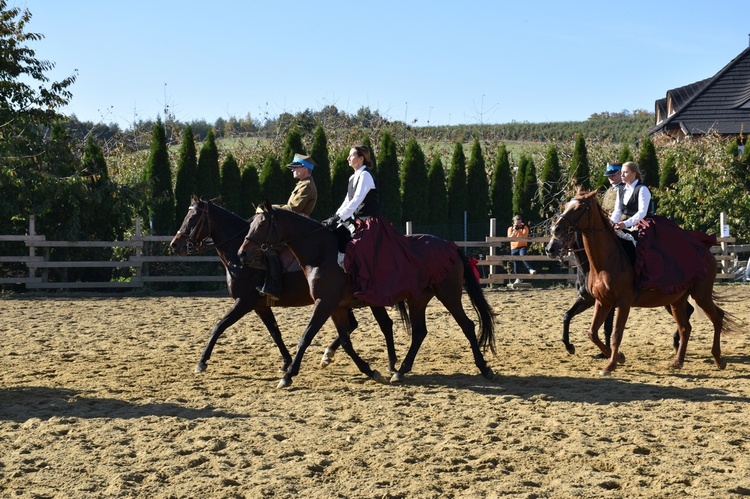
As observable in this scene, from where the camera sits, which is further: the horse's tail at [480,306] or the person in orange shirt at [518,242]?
the person in orange shirt at [518,242]

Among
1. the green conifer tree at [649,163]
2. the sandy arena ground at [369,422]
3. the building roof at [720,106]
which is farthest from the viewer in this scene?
the building roof at [720,106]

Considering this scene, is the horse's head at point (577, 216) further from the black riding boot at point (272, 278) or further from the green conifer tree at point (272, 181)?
the green conifer tree at point (272, 181)

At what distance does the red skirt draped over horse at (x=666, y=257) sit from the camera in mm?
9148

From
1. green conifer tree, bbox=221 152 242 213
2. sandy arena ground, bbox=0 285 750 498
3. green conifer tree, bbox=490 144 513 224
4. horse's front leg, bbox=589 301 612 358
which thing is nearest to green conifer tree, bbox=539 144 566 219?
green conifer tree, bbox=490 144 513 224

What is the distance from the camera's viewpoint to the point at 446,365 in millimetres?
9688

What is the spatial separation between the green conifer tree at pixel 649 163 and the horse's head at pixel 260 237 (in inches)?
705

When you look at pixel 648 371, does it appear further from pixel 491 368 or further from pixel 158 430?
pixel 158 430

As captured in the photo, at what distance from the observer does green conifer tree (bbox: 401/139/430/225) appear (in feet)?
79.0

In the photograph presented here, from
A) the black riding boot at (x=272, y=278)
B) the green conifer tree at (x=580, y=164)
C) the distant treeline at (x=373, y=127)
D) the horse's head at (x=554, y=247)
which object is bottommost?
the black riding boot at (x=272, y=278)

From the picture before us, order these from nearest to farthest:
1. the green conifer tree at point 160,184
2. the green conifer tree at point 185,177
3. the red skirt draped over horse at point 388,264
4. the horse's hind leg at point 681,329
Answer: the red skirt draped over horse at point 388,264, the horse's hind leg at point 681,329, the green conifer tree at point 160,184, the green conifer tree at point 185,177

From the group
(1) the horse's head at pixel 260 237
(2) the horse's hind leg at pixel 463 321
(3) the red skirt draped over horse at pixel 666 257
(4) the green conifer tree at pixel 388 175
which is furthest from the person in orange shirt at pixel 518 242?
(1) the horse's head at pixel 260 237

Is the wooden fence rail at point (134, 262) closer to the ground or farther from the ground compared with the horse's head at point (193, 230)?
closer to the ground

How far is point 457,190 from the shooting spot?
24672mm

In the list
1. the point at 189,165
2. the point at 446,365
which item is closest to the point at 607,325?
the point at 446,365
